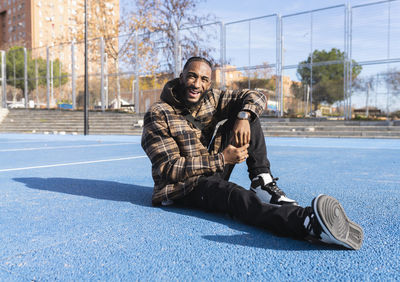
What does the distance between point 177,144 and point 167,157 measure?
0.13m

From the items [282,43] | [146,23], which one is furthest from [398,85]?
[146,23]

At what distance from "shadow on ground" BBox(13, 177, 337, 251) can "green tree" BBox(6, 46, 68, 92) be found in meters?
26.6

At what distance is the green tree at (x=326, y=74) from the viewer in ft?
58.4

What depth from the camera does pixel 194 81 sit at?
106 inches

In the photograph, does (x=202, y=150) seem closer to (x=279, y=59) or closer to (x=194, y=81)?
(x=194, y=81)

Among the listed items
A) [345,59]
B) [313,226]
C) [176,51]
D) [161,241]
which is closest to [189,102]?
[161,241]

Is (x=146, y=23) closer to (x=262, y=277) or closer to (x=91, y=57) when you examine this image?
(x=91, y=57)

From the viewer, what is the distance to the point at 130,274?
1.64 metres

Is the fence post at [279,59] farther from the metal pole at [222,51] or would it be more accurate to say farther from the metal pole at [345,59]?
the metal pole at [222,51]

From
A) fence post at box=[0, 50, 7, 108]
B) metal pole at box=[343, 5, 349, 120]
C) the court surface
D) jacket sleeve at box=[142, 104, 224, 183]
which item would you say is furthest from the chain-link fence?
jacket sleeve at box=[142, 104, 224, 183]

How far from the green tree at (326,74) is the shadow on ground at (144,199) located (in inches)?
623

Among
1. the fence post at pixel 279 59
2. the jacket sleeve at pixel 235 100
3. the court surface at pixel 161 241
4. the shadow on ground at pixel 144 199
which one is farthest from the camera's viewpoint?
the fence post at pixel 279 59

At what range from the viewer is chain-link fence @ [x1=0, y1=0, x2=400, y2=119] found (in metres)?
16.9

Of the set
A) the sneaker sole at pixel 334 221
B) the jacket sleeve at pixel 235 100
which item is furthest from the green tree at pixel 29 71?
the sneaker sole at pixel 334 221
